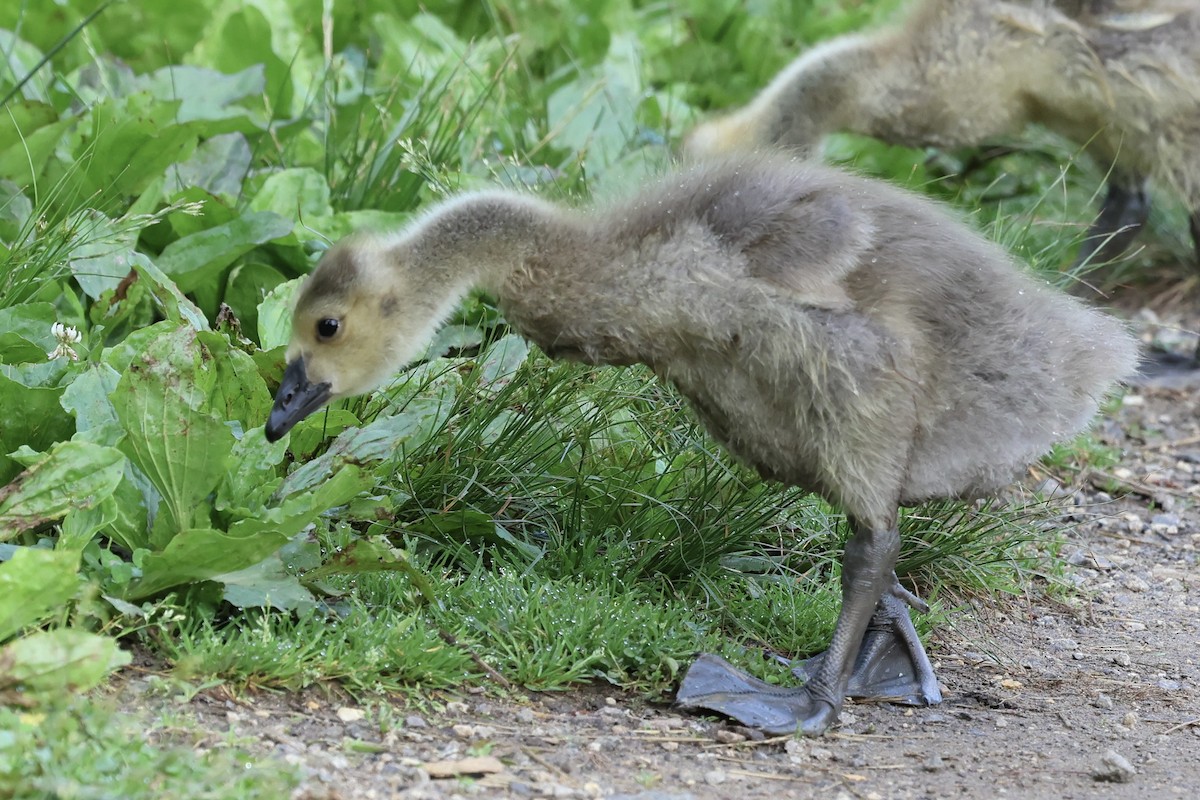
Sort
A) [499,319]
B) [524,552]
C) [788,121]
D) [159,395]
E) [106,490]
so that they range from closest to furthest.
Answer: [106,490], [159,395], [524,552], [499,319], [788,121]

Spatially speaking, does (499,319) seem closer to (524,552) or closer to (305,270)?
(305,270)

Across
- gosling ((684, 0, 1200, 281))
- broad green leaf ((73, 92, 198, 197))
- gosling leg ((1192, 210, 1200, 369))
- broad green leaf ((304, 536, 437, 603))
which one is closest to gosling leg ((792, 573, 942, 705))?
broad green leaf ((304, 536, 437, 603))

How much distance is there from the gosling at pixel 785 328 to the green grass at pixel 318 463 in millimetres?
281

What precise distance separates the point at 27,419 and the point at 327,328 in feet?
2.53

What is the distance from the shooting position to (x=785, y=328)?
3326mm

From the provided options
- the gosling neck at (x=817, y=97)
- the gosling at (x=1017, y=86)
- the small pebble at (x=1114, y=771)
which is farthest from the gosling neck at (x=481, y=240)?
the gosling neck at (x=817, y=97)

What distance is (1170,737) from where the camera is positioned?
11.7 ft

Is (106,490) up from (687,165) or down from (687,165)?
down

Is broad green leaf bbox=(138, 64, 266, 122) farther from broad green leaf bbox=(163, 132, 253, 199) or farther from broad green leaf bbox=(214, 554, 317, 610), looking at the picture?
broad green leaf bbox=(214, 554, 317, 610)

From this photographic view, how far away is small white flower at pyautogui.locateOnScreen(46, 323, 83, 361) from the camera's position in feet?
12.1

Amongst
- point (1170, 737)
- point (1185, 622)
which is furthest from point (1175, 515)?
point (1170, 737)

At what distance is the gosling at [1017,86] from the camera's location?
20.3 ft

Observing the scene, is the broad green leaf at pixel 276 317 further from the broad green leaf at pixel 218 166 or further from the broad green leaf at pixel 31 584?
the broad green leaf at pixel 31 584

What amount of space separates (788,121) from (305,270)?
8.79 feet
